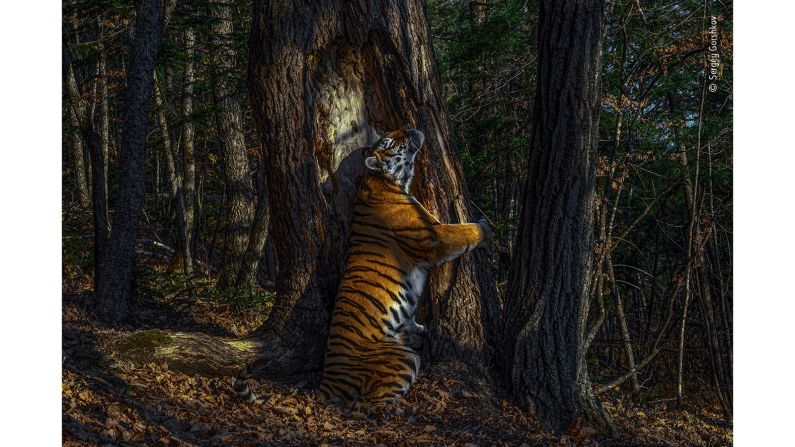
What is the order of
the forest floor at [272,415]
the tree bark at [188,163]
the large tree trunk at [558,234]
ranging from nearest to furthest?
1. the forest floor at [272,415]
2. the large tree trunk at [558,234]
3. the tree bark at [188,163]

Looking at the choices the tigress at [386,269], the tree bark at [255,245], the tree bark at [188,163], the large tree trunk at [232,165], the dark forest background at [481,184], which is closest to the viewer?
the tigress at [386,269]

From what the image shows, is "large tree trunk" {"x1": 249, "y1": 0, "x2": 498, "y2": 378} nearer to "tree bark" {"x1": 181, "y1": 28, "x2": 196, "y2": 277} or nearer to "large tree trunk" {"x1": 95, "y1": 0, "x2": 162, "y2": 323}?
"large tree trunk" {"x1": 95, "y1": 0, "x2": 162, "y2": 323}

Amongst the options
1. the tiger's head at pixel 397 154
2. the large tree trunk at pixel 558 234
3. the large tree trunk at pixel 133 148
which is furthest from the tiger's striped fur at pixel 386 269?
the large tree trunk at pixel 133 148

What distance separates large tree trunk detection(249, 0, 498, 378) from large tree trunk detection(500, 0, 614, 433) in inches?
21.2

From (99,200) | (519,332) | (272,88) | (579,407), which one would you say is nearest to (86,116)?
(99,200)

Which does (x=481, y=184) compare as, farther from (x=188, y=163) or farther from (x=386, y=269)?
(x=386, y=269)

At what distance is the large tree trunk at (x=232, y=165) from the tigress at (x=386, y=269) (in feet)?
17.4

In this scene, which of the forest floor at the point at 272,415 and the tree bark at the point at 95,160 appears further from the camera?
the tree bark at the point at 95,160

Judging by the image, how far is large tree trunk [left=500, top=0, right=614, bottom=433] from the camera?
570 centimetres

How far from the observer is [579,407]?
609cm

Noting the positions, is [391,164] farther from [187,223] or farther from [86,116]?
[187,223]

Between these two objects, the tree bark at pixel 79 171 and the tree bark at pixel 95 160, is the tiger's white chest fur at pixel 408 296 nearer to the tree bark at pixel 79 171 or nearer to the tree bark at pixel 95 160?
the tree bark at pixel 95 160

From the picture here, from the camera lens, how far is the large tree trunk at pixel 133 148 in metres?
7.60
